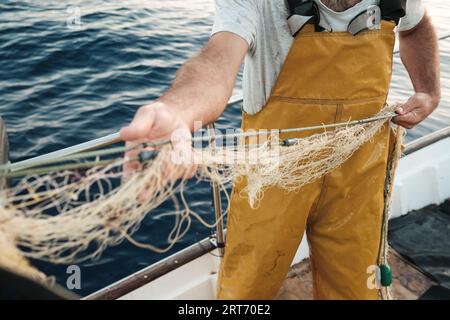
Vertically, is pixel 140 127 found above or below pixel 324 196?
above

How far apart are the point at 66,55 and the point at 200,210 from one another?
4872 millimetres

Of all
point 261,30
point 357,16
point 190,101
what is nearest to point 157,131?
point 190,101

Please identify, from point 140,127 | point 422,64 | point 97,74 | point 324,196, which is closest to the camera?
point 140,127

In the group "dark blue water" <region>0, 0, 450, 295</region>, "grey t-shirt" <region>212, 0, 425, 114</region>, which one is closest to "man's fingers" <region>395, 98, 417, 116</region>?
"grey t-shirt" <region>212, 0, 425, 114</region>

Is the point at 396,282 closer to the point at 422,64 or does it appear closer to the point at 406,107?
the point at 406,107

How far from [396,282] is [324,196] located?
1593mm

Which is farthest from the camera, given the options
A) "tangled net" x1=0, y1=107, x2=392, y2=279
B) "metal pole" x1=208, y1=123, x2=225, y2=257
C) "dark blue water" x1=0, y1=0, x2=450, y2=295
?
"dark blue water" x1=0, y1=0, x2=450, y2=295

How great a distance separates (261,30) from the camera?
2.06 m

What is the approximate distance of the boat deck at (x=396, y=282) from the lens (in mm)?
3299

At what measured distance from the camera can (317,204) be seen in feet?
7.81

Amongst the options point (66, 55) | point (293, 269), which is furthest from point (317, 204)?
point (66, 55)

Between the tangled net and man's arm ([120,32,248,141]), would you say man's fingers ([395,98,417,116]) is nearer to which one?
the tangled net

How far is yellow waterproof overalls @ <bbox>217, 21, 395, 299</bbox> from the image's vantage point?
2137 millimetres
